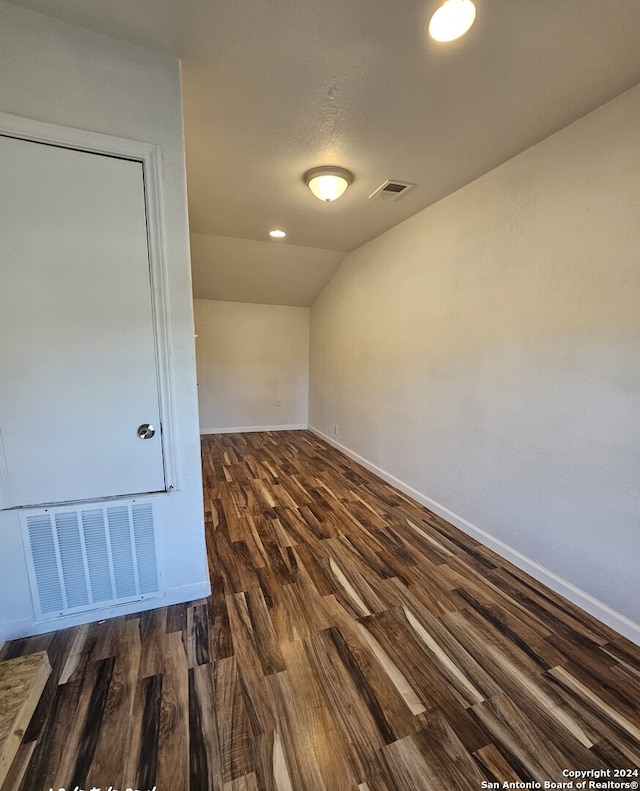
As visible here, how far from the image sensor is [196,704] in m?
1.22

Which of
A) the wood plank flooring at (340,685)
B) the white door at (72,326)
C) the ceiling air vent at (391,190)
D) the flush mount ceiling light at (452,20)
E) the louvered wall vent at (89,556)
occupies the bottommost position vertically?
the wood plank flooring at (340,685)

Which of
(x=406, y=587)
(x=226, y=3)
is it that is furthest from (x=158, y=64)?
(x=406, y=587)

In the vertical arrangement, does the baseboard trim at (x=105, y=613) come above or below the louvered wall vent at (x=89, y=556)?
below

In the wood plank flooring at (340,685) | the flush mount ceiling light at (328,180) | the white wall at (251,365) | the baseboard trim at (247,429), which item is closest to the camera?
the wood plank flooring at (340,685)

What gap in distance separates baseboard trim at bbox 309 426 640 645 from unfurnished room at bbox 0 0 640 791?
0.06 ft

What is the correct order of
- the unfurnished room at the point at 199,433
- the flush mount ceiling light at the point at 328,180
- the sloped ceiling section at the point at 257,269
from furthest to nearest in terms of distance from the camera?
the sloped ceiling section at the point at 257,269
the flush mount ceiling light at the point at 328,180
the unfurnished room at the point at 199,433

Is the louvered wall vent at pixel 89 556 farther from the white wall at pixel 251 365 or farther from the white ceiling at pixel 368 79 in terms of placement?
the white wall at pixel 251 365

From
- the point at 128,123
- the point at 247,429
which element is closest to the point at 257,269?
the point at 247,429

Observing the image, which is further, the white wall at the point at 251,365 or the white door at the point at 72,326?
the white wall at the point at 251,365

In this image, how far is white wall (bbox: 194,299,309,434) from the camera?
5.14 m

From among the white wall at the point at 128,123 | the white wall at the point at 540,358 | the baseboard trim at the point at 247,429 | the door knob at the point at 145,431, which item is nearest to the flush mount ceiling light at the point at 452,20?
the white wall at the point at 540,358

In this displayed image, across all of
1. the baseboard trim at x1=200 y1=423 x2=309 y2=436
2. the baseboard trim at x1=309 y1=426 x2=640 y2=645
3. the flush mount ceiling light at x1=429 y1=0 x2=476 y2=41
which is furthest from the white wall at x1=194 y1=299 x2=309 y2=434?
the flush mount ceiling light at x1=429 y1=0 x2=476 y2=41

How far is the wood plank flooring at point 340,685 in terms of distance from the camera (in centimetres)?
104

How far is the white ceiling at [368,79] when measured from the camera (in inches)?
46.2
